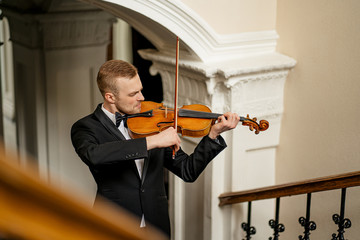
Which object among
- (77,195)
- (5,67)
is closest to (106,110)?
(77,195)

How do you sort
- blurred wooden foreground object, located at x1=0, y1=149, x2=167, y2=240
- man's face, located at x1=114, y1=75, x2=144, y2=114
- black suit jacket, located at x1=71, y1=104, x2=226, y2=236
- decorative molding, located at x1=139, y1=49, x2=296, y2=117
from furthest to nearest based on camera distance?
decorative molding, located at x1=139, y1=49, x2=296, y2=117
black suit jacket, located at x1=71, y1=104, x2=226, y2=236
man's face, located at x1=114, y1=75, x2=144, y2=114
blurred wooden foreground object, located at x1=0, y1=149, x2=167, y2=240

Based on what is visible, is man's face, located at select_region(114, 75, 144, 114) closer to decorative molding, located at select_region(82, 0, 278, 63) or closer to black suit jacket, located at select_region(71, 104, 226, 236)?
black suit jacket, located at select_region(71, 104, 226, 236)

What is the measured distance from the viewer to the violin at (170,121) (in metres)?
2.28

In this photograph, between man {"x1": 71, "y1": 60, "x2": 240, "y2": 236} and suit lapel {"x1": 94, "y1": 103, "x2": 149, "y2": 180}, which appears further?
suit lapel {"x1": 94, "y1": 103, "x2": 149, "y2": 180}

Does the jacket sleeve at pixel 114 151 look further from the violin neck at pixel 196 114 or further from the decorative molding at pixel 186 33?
the decorative molding at pixel 186 33

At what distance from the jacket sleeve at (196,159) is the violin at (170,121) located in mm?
72

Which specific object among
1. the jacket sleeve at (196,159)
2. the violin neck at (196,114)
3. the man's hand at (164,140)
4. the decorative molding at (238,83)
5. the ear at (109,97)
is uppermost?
the decorative molding at (238,83)

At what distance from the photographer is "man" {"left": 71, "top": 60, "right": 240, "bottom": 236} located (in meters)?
2.12

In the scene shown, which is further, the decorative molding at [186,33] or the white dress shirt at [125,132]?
the decorative molding at [186,33]

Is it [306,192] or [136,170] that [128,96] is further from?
[306,192]

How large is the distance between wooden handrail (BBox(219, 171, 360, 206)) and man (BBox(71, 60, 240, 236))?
660mm

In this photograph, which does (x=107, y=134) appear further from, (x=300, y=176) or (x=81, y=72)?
(x=81, y=72)

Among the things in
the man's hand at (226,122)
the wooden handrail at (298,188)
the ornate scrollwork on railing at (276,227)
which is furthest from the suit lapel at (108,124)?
the ornate scrollwork on railing at (276,227)

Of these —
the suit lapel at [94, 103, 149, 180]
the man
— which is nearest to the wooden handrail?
the man
